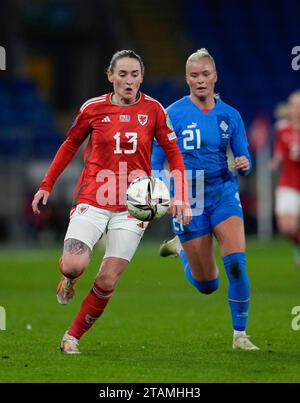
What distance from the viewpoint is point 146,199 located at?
337 inches

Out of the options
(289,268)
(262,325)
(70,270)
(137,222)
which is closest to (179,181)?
(137,222)

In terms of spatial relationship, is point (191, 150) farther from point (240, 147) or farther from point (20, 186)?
point (20, 186)

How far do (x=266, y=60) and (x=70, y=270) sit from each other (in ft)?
84.7

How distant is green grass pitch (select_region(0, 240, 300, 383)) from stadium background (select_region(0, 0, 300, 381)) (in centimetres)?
5

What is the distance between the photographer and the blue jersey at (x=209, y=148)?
936 centimetres

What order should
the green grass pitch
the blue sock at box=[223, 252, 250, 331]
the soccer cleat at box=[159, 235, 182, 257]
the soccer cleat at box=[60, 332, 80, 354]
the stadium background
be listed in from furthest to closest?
the stadium background
the soccer cleat at box=[159, 235, 182, 257]
the blue sock at box=[223, 252, 250, 331]
the soccer cleat at box=[60, 332, 80, 354]
the green grass pitch

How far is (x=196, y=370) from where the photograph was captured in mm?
8031

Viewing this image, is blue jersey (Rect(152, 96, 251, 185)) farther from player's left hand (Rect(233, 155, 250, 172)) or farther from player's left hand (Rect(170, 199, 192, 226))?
player's left hand (Rect(170, 199, 192, 226))

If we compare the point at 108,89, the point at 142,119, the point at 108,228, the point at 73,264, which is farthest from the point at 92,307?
the point at 108,89

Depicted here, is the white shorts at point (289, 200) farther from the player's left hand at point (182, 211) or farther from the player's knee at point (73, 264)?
the player's knee at point (73, 264)

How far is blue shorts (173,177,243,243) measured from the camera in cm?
934

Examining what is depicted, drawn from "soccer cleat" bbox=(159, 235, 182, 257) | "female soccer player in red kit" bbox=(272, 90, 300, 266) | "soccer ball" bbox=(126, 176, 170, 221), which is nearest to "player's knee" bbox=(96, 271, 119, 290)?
"soccer ball" bbox=(126, 176, 170, 221)

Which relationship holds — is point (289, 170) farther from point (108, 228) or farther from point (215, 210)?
point (108, 228)
